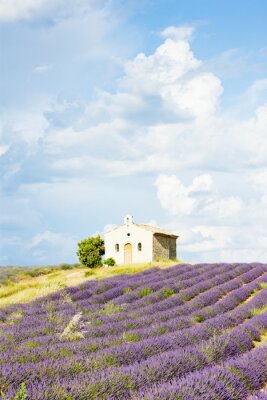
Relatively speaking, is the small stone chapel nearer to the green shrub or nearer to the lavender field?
the lavender field

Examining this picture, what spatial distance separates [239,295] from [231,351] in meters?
8.19

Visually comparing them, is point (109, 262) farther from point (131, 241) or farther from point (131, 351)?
point (131, 351)

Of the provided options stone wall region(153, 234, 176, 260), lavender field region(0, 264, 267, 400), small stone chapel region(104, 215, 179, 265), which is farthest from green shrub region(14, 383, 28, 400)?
stone wall region(153, 234, 176, 260)

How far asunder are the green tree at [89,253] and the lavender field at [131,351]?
25263 millimetres

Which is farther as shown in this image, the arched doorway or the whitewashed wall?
the arched doorway

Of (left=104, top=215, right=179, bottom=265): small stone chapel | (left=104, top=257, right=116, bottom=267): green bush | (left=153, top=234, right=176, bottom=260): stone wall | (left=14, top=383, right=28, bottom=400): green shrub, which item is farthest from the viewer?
(left=153, top=234, right=176, bottom=260): stone wall

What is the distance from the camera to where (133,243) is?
130 ft

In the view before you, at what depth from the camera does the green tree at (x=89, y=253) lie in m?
40.5

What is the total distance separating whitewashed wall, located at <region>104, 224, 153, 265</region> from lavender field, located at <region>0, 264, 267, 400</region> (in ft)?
78.4

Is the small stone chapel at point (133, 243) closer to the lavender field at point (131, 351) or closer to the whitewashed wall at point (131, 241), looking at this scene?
the whitewashed wall at point (131, 241)

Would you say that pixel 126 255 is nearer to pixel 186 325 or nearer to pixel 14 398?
pixel 186 325

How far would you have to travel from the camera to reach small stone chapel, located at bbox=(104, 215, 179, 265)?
129 feet

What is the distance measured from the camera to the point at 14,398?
402 cm

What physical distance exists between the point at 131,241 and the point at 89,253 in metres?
3.56
